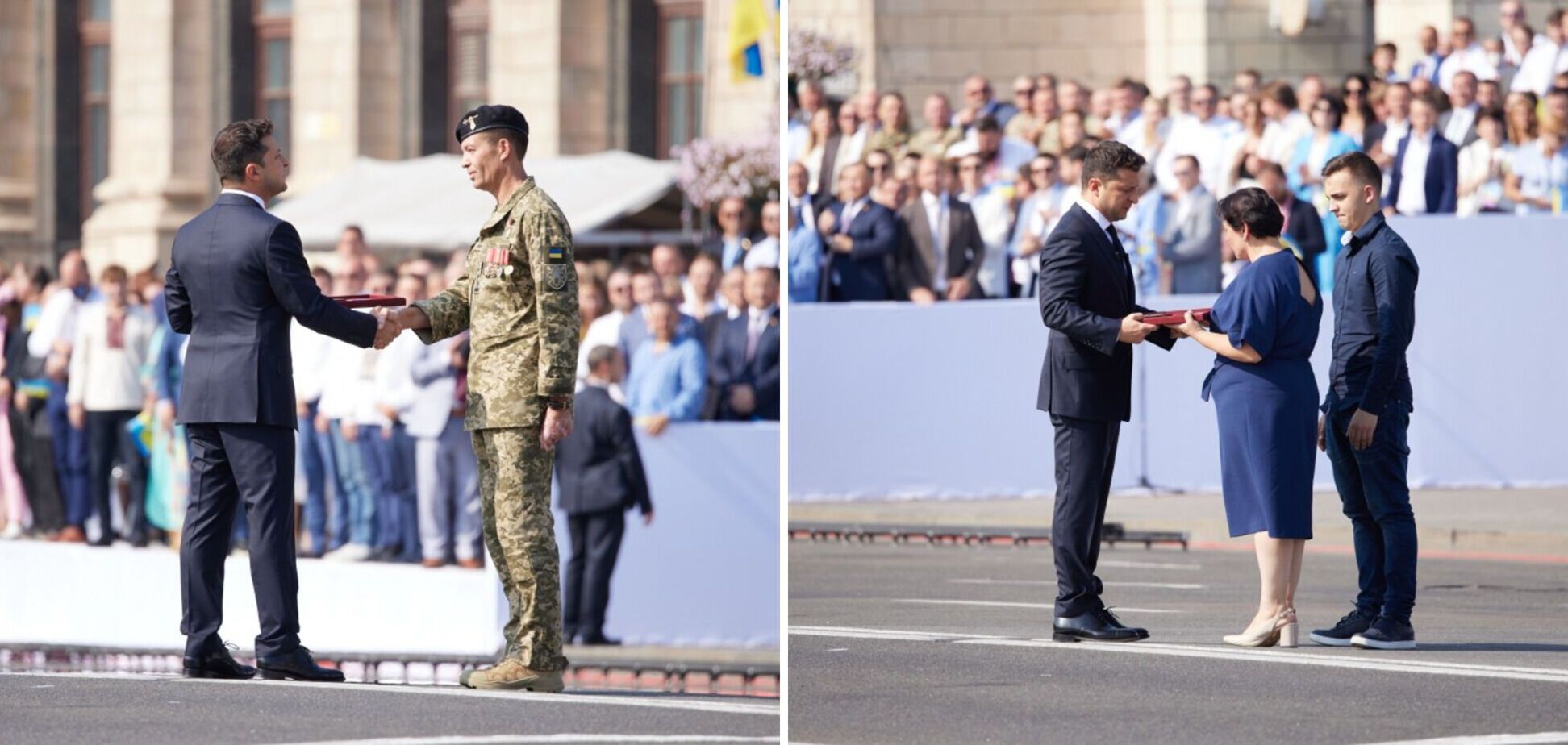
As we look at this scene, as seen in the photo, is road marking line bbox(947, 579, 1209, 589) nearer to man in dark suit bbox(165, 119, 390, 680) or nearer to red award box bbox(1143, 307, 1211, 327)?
red award box bbox(1143, 307, 1211, 327)

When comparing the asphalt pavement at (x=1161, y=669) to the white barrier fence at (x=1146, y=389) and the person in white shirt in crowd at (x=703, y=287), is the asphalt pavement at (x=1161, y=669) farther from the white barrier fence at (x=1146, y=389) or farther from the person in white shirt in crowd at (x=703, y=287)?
the white barrier fence at (x=1146, y=389)

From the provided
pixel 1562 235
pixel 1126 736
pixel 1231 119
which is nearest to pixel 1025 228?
pixel 1231 119

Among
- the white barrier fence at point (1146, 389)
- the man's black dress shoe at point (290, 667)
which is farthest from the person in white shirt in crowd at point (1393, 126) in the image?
the man's black dress shoe at point (290, 667)

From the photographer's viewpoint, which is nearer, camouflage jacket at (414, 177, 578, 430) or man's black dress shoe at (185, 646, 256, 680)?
camouflage jacket at (414, 177, 578, 430)

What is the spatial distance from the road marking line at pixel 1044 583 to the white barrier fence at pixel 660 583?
1.80 meters

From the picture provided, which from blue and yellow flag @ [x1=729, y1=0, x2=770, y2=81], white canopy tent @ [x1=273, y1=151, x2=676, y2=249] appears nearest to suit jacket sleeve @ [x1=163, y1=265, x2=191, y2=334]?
white canopy tent @ [x1=273, y1=151, x2=676, y2=249]

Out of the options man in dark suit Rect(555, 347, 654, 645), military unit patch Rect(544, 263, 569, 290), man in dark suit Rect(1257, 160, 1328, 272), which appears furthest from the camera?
man in dark suit Rect(1257, 160, 1328, 272)

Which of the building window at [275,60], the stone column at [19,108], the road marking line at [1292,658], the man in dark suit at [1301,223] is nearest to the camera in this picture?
the road marking line at [1292,658]

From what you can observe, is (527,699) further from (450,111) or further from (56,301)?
Answer: (450,111)

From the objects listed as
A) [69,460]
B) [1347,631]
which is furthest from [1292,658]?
[69,460]

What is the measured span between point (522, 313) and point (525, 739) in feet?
6.04

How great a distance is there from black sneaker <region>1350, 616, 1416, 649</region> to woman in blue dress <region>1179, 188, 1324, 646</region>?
0.30 meters

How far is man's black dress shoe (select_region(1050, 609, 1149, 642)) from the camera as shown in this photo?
34.6 ft

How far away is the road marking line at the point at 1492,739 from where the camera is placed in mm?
7992
